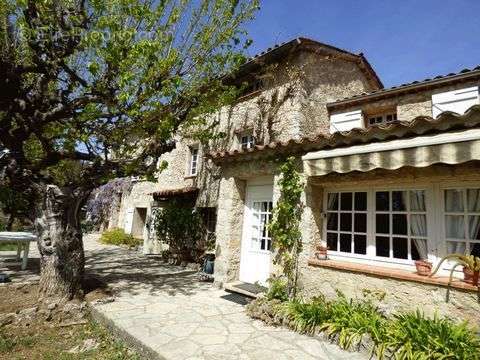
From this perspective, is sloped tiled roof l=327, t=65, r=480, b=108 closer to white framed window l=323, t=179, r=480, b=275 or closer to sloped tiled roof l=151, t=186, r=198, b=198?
white framed window l=323, t=179, r=480, b=275

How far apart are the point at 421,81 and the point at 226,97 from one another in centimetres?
705

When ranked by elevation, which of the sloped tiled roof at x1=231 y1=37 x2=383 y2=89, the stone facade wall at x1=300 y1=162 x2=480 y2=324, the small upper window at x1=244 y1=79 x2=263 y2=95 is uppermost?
the sloped tiled roof at x1=231 y1=37 x2=383 y2=89

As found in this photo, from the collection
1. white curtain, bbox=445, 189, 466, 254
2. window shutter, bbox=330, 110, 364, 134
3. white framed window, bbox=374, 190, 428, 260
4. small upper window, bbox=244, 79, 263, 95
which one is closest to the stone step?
white framed window, bbox=374, 190, 428, 260

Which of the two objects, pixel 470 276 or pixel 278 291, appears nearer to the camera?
pixel 470 276

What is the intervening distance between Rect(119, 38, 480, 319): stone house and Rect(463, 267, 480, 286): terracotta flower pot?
16 cm

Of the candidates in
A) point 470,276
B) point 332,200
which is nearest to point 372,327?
point 470,276

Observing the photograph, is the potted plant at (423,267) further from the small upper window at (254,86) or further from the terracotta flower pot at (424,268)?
the small upper window at (254,86)

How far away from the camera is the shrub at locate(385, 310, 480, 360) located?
15.1ft

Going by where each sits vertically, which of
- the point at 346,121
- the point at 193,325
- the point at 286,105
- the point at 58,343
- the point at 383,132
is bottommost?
the point at 58,343

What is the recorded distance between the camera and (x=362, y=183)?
735 cm

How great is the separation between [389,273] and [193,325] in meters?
4.14

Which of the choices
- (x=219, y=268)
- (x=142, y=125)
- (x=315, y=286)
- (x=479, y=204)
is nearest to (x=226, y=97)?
(x=142, y=125)

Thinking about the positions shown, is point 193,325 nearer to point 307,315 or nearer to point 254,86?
point 307,315

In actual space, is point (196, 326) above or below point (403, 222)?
below
